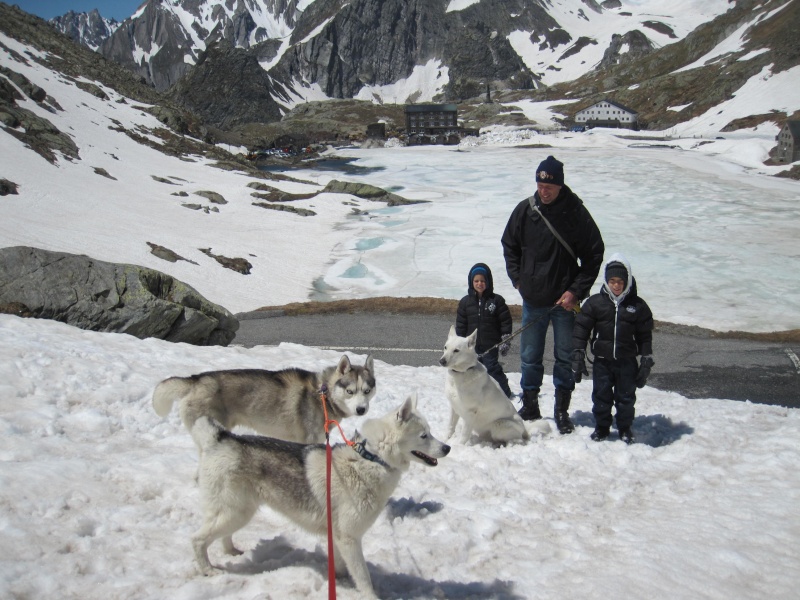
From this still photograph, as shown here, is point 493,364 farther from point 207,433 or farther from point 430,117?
point 430,117

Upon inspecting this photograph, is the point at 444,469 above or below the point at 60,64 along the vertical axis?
below

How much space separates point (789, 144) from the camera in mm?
73250

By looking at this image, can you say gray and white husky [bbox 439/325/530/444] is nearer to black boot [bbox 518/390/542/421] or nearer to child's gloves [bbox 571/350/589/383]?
black boot [bbox 518/390/542/421]

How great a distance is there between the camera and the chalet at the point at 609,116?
144 metres

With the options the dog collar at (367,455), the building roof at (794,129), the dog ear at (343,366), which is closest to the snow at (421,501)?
the dog collar at (367,455)

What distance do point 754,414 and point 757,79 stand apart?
15018cm

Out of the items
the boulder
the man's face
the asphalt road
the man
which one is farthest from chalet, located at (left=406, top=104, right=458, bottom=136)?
the man's face

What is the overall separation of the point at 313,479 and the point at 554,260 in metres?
5.14

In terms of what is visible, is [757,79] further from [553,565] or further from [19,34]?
[553,565]

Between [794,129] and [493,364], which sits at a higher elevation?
[794,129]

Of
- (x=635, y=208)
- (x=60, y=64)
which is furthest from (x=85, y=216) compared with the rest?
(x=60, y=64)

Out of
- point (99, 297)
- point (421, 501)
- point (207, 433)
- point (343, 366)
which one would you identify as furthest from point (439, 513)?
point (99, 297)

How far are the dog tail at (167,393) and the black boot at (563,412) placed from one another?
5664 mm

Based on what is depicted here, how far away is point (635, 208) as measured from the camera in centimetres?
5259
